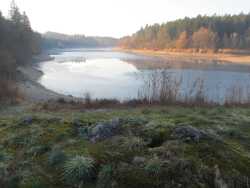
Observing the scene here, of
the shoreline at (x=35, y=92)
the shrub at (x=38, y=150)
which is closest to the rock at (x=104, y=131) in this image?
the shrub at (x=38, y=150)

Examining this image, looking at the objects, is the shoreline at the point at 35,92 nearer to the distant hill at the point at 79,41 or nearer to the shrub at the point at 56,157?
the shrub at the point at 56,157

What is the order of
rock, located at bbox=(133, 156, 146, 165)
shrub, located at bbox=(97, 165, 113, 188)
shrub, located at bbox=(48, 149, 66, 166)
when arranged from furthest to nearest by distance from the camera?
shrub, located at bbox=(48, 149, 66, 166) < rock, located at bbox=(133, 156, 146, 165) < shrub, located at bbox=(97, 165, 113, 188)

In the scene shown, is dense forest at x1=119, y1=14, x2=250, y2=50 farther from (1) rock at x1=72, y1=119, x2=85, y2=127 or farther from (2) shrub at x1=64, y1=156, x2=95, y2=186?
(2) shrub at x1=64, y1=156, x2=95, y2=186

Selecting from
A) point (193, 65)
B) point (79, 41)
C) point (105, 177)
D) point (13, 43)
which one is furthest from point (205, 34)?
point (79, 41)

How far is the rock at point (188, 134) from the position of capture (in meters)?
2.90

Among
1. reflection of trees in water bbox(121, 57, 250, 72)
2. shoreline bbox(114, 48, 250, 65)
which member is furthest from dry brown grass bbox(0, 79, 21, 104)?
shoreline bbox(114, 48, 250, 65)

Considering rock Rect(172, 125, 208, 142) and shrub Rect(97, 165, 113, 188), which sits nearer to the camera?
shrub Rect(97, 165, 113, 188)

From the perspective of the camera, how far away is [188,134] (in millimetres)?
2957

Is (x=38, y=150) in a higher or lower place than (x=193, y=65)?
higher

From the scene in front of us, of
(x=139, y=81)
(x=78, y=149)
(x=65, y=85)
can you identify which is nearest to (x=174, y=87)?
(x=78, y=149)

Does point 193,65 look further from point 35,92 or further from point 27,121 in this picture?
point 27,121

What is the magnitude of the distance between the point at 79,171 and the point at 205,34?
60.5 metres

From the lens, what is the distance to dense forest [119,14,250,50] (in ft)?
189

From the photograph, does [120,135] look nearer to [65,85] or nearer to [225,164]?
[225,164]
